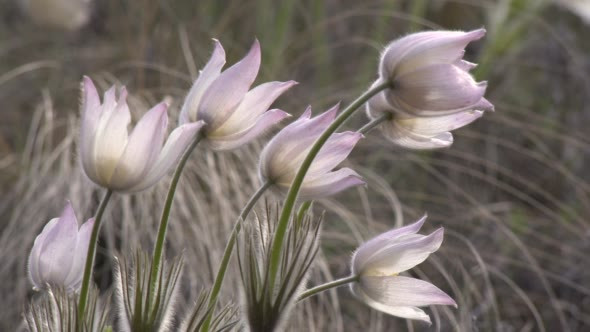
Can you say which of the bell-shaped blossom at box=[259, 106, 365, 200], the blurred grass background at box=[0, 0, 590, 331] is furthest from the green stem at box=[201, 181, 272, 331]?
the blurred grass background at box=[0, 0, 590, 331]

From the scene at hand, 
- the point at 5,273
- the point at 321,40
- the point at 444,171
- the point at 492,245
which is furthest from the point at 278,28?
the point at 5,273

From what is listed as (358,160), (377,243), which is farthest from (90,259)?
(358,160)

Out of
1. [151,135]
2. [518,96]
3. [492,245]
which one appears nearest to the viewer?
[151,135]

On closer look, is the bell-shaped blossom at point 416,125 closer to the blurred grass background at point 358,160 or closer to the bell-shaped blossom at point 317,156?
the bell-shaped blossom at point 317,156

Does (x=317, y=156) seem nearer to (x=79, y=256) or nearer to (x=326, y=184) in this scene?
(x=326, y=184)

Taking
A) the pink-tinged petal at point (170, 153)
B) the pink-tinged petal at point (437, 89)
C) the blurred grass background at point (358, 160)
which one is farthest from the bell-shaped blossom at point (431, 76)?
the blurred grass background at point (358, 160)

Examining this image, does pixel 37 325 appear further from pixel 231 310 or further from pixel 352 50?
pixel 352 50
